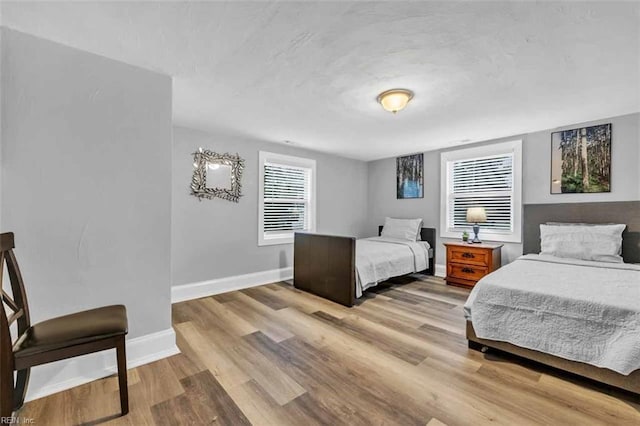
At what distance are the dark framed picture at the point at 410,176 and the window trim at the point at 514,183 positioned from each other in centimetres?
39

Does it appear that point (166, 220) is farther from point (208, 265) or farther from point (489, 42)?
point (489, 42)

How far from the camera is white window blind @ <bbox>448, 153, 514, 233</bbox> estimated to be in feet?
12.9

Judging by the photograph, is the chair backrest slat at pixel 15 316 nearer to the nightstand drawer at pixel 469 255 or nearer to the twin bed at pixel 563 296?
the twin bed at pixel 563 296

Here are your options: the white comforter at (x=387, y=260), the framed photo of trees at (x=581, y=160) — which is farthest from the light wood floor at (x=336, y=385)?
the framed photo of trees at (x=581, y=160)

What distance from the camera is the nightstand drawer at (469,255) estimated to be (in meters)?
3.72

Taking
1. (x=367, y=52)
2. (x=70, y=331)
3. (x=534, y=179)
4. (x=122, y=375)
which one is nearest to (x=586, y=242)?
(x=534, y=179)

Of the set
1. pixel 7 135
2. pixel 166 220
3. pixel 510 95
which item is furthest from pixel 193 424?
pixel 510 95

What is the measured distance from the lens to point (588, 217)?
10.6 ft

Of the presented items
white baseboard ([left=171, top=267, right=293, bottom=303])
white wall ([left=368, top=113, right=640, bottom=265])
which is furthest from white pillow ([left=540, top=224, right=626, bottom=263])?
white baseboard ([left=171, top=267, right=293, bottom=303])

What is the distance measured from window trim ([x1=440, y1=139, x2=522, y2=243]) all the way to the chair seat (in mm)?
4516

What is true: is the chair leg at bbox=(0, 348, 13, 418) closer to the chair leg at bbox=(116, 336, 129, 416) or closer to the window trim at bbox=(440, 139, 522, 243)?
the chair leg at bbox=(116, 336, 129, 416)

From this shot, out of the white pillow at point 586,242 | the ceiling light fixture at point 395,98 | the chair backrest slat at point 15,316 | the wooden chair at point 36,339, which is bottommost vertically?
the wooden chair at point 36,339

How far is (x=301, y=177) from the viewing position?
4.77m

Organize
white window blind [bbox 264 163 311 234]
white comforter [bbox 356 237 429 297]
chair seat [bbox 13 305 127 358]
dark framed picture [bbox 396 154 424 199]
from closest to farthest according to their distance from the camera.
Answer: chair seat [bbox 13 305 127 358]
white comforter [bbox 356 237 429 297]
white window blind [bbox 264 163 311 234]
dark framed picture [bbox 396 154 424 199]
